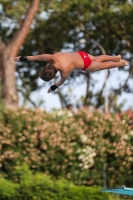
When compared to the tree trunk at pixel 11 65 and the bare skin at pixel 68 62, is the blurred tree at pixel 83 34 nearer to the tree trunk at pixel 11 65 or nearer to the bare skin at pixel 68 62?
the tree trunk at pixel 11 65

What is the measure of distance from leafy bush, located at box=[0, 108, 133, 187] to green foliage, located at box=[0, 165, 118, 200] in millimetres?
7875

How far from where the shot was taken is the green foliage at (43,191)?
2017cm

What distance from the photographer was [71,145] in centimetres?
3075

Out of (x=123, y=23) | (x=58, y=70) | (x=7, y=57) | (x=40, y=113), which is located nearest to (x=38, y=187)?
(x=58, y=70)

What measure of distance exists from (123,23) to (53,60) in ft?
107

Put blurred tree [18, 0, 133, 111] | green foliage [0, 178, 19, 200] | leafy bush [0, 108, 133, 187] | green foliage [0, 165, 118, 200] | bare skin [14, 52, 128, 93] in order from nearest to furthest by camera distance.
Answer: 1. bare skin [14, 52, 128, 93]
2. green foliage [0, 178, 19, 200]
3. green foliage [0, 165, 118, 200]
4. leafy bush [0, 108, 133, 187]
5. blurred tree [18, 0, 133, 111]

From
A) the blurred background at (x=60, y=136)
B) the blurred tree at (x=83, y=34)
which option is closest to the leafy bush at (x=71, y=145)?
the blurred background at (x=60, y=136)

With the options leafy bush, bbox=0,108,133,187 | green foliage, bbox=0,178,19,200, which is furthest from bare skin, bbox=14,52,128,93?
leafy bush, bbox=0,108,133,187

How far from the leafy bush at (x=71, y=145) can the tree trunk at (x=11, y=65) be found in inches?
196

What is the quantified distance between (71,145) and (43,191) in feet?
33.5

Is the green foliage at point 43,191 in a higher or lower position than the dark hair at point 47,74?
Answer: lower

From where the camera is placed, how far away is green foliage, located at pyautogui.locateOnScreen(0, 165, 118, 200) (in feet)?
66.2

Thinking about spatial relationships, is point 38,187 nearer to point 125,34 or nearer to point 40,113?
point 40,113

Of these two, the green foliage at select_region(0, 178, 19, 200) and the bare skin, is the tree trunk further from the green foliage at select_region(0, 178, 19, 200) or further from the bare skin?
the bare skin
